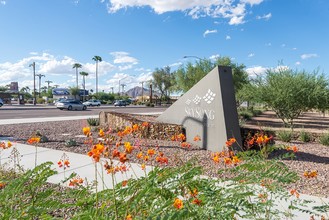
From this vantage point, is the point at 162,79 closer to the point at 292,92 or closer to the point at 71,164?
the point at 292,92

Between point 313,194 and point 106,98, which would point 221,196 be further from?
point 106,98

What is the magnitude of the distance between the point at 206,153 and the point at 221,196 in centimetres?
625

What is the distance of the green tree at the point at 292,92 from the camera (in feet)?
60.4

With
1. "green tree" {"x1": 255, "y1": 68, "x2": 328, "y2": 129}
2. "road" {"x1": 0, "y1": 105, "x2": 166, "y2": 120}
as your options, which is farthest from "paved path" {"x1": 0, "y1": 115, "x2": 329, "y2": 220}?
"road" {"x1": 0, "y1": 105, "x2": 166, "y2": 120}

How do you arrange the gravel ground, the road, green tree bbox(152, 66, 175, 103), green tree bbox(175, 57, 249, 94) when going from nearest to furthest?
the gravel ground → the road → green tree bbox(175, 57, 249, 94) → green tree bbox(152, 66, 175, 103)

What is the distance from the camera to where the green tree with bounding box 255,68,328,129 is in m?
18.4

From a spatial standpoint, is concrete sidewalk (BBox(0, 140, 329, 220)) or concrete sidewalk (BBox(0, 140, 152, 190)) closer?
concrete sidewalk (BBox(0, 140, 329, 220))

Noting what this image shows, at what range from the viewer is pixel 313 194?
5418 mm

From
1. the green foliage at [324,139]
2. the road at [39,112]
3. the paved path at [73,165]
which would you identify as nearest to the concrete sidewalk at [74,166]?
the paved path at [73,165]

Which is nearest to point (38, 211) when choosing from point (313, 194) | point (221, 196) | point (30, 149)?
point (221, 196)

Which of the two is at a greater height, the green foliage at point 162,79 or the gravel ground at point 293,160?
the green foliage at point 162,79

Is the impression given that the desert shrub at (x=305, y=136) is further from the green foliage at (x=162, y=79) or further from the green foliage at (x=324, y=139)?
the green foliage at (x=162, y=79)

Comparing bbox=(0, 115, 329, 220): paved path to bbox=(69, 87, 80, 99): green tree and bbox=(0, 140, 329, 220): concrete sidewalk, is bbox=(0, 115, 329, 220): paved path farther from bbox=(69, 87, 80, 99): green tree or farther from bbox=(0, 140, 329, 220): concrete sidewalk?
bbox=(69, 87, 80, 99): green tree

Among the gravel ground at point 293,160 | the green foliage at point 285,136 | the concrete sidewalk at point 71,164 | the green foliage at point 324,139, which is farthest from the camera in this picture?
the green foliage at point 285,136
